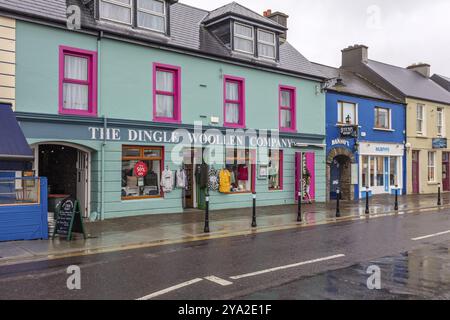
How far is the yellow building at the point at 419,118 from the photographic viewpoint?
2652cm

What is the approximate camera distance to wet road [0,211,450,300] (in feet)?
20.3

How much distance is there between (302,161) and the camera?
19781 mm

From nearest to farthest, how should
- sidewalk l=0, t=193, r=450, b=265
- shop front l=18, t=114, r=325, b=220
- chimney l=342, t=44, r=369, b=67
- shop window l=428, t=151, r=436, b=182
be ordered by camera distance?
sidewalk l=0, t=193, r=450, b=265
shop front l=18, t=114, r=325, b=220
chimney l=342, t=44, r=369, b=67
shop window l=428, t=151, r=436, b=182

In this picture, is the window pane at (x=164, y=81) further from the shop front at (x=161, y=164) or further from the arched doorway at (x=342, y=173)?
the arched doorway at (x=342, y=173)

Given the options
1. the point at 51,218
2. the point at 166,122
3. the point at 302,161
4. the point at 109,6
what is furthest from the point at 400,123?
the point at 51,218

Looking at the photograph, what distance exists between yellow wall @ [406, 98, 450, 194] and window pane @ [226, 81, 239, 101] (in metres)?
13.7

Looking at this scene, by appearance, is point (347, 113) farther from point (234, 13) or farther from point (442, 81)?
point (442, 81)

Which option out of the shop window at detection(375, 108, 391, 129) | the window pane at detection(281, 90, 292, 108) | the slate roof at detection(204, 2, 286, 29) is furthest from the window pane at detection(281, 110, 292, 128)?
the shop window at detection(375, 108, 391, 129)

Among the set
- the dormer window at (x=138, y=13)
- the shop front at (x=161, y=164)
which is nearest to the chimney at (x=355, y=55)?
the shop front at (x=161, y=164)

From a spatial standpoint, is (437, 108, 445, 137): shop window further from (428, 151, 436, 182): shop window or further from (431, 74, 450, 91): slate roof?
(431, 74, 450, 91): slate roof

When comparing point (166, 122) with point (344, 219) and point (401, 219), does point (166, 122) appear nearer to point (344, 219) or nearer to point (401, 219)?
point (344, 219)

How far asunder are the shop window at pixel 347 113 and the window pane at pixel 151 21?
11.0 metres

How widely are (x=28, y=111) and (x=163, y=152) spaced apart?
4.97 metres

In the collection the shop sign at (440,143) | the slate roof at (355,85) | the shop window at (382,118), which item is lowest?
the shop sign at (440,143)
